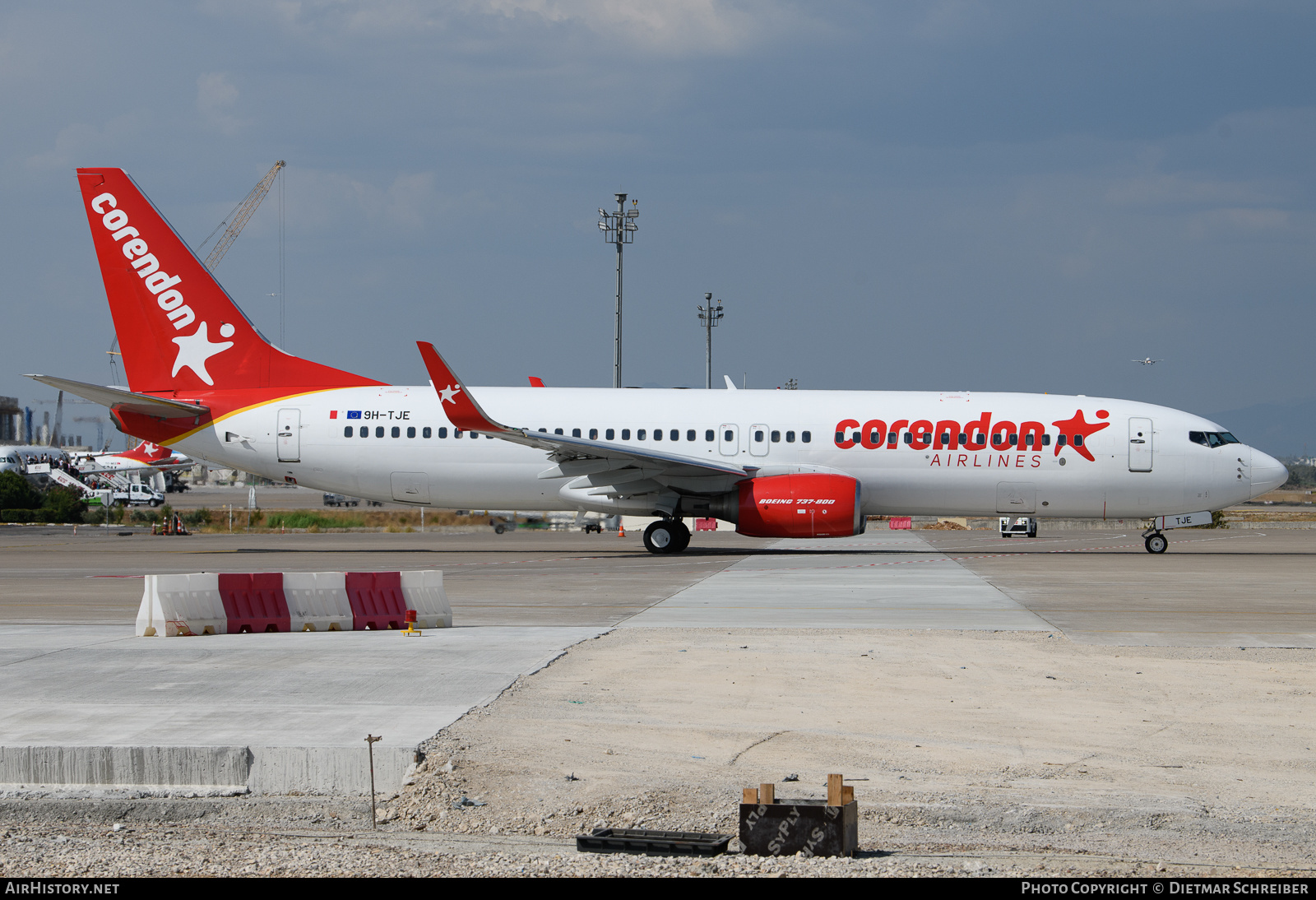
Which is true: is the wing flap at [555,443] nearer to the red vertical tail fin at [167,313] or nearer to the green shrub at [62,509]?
the red vertical tail fin at [167,313]

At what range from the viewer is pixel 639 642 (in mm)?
11391

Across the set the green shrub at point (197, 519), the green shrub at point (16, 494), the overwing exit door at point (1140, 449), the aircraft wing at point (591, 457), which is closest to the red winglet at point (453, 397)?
the aircraft wing at point (591, 457)

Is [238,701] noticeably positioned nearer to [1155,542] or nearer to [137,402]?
[137,402]

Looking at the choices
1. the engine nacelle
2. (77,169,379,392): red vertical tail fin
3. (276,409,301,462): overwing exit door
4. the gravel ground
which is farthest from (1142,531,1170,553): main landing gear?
(276,409,301,462): overwing exit door

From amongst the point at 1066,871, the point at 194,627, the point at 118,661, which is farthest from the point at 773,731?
the point at 194,627

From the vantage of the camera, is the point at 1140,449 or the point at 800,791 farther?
the point at 1140,449

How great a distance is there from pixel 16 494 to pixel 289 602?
51.2m

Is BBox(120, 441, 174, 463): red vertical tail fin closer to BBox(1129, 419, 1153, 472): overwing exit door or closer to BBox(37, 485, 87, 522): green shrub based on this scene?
BBox(37, 485, 87, 522): green shrub

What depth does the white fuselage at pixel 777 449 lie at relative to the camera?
26422 millimetres

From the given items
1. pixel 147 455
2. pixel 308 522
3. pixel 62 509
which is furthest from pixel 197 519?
pixel 147 455

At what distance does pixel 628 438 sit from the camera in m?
27.2

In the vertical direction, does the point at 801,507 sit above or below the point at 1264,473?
below

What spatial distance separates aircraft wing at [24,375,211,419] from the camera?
85.7 feet

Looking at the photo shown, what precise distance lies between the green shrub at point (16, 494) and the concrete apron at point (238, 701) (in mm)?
49311
